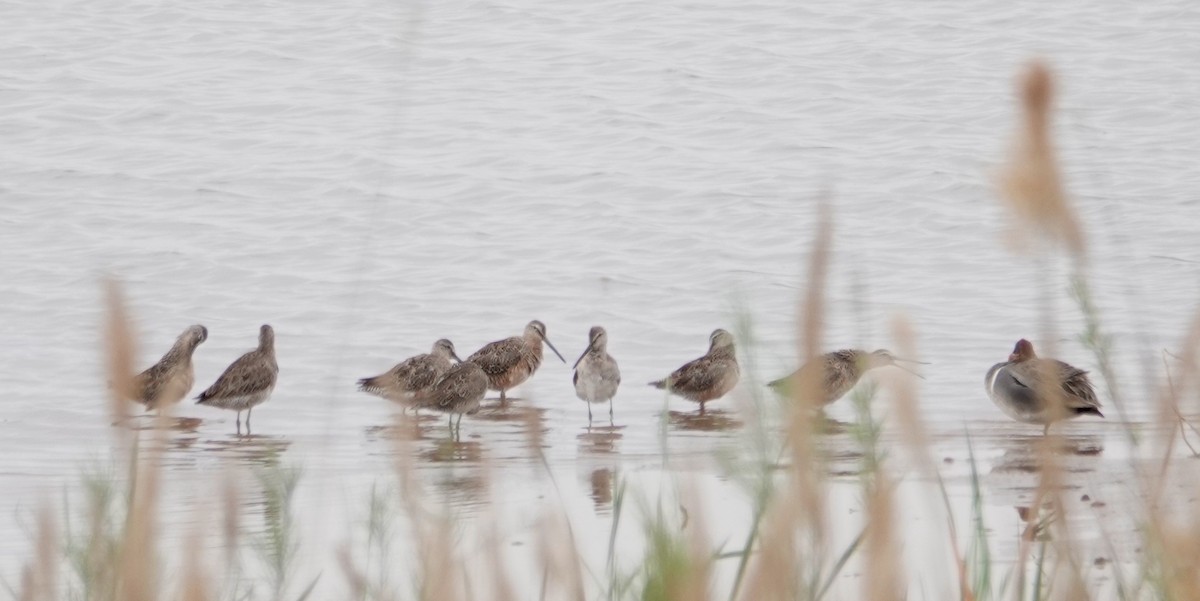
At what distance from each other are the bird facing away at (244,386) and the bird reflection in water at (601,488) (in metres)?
3.57

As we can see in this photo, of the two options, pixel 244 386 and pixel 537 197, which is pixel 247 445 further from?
pixel 537 197

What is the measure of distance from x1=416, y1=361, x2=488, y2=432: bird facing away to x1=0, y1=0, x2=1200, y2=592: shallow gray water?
0.83 ft

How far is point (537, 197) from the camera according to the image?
24.8 metres

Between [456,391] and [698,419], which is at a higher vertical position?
[456,391]

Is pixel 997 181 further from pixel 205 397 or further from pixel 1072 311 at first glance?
pixel 1072 311

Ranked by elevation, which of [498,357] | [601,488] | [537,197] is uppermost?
[537,197]

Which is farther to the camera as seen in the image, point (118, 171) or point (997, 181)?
point (118, 171)

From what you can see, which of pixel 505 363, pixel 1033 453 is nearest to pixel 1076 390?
pixel 1033 453

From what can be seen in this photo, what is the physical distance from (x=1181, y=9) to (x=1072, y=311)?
23.6 meters

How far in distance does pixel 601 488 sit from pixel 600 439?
270 cm

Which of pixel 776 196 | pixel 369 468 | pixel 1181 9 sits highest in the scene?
pixel 1181 9

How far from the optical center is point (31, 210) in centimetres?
2298

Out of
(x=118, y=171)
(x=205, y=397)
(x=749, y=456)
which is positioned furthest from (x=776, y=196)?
(x=749, y=456)

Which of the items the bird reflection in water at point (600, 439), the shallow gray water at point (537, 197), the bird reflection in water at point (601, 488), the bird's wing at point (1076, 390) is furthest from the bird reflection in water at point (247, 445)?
the bird's wing at point (1076, 390)
